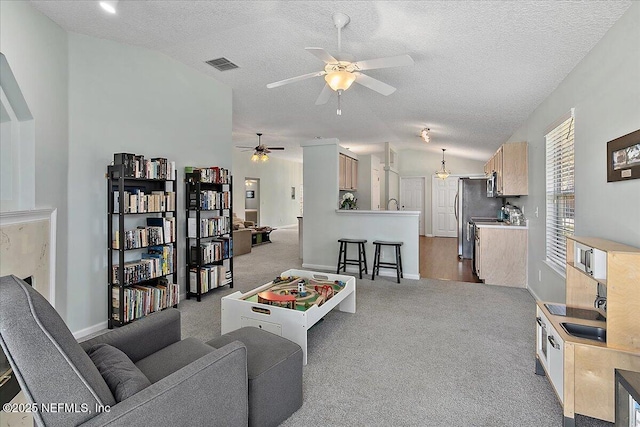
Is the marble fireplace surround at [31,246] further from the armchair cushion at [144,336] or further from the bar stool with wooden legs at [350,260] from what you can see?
the bar stool with wooden legs at [350,260]

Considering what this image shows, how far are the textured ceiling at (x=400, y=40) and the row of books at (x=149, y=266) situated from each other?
87.7 inches

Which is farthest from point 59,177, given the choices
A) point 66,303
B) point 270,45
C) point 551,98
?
point 551,98

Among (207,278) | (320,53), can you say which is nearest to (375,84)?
(320,53)

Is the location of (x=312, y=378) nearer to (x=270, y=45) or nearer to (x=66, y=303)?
(x=66, y=303)

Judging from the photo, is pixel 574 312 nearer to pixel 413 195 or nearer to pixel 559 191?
pixel 559 191

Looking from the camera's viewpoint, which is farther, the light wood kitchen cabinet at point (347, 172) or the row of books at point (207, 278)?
the light wood kitchen cabinet at point (347, 172)

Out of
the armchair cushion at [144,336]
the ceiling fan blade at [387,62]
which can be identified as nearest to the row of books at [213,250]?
the armchair cushion at [144,336]

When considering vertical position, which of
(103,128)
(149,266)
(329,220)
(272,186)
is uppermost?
(272,186)

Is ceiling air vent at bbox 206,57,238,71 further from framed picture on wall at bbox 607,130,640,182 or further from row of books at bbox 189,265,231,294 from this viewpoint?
framed picture on wall at bbox 607,130,640,182

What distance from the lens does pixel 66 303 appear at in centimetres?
283

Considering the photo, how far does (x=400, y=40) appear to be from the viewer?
275 centimetres

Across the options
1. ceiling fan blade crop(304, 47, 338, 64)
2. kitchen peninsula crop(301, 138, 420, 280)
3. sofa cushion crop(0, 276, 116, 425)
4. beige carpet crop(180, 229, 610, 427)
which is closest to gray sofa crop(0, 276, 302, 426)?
sofa cushion crop(0, 276, 116, 425)

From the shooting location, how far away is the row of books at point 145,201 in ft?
10.1

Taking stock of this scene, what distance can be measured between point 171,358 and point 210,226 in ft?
8.38
